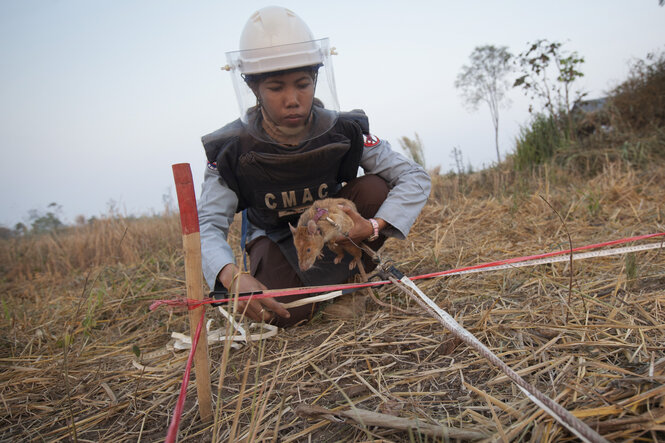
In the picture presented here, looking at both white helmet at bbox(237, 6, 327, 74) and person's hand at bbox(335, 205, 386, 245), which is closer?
white helmet at bbox(237, 6, 327, 74)

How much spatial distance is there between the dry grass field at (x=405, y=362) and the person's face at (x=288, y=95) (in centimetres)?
117

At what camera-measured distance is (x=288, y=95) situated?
229cm

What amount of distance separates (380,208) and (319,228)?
52cm

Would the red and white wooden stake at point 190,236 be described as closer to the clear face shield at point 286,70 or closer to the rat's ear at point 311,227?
the rat's ear at point 311,227

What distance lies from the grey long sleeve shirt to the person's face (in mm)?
641

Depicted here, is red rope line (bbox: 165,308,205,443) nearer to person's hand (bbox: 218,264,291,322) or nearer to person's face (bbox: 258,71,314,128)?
person's hand (bbox: 218,264,291,322)

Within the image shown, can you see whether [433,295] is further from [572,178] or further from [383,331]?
[572,178]

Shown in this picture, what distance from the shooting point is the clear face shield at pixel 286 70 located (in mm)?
2209

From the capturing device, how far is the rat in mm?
2262

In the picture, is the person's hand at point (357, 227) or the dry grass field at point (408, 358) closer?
the dry grass field at point (408, 358)

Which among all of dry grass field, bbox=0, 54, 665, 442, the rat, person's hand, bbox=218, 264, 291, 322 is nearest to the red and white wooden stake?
dry grass field, bbox=0, 54, 665, 442

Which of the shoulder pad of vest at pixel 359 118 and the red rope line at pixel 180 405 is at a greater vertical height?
the shoulder pad of vest at pixel 359 118

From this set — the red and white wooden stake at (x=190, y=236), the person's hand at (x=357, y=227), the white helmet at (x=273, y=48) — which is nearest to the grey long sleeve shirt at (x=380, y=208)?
the person's hand at (x=357, y=227)

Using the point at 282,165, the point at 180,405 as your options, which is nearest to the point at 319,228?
the point at 282,165
